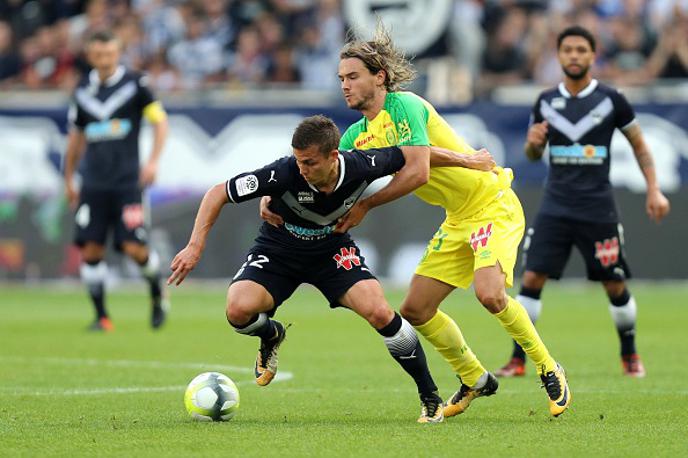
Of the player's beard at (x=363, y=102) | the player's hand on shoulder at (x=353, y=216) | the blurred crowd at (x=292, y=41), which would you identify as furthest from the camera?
→ the blurred crowd at (x=292, y=41)

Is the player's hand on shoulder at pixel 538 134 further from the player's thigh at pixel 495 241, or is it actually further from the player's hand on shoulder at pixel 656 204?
the player's thigh at pixel 495 241

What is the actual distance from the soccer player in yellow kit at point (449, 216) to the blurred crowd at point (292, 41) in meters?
10.1

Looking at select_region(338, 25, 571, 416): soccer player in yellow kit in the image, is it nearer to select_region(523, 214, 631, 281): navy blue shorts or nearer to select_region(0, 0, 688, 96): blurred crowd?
select_region(523, 214, 631, 281): navy blue shorts

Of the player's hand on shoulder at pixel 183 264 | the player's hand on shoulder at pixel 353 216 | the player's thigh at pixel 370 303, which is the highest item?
the player's hand on shoulder at pixel 353 216

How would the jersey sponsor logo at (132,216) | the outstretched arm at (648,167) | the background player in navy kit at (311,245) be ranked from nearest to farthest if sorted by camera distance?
the background player in navy kit at (311,245) → the outstretched arm at (648,167) → the jersey sponsor logo at (132,216)

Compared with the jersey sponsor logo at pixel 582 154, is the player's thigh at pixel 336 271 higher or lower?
higher

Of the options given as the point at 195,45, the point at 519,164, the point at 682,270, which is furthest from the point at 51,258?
the point at 682,270

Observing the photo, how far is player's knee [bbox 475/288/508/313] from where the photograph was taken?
7789 mm

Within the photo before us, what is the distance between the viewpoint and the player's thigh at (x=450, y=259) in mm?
8219

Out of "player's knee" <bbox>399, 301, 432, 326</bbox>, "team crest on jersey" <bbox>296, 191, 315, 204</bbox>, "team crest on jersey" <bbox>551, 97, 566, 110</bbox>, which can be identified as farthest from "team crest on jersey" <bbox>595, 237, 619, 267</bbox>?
"team crest on jersey" <bbox>296, 191, 315, 204</bbox>

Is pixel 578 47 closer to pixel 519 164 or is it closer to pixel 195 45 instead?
pixel 519 164

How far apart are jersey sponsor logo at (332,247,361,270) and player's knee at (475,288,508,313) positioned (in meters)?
0.73

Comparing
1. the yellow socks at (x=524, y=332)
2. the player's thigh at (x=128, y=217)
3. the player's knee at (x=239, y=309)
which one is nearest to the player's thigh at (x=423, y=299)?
the yellow socks at (x=524, y=332)

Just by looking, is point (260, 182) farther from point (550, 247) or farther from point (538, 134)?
point (550, 247)
